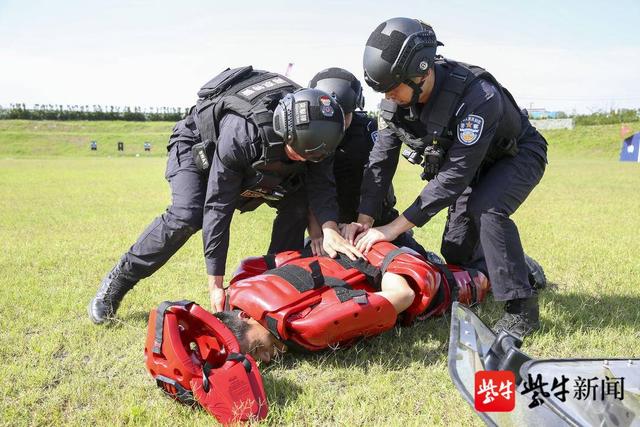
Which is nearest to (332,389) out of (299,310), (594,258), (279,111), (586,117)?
(299,310)

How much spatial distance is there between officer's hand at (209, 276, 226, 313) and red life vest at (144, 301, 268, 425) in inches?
24.4

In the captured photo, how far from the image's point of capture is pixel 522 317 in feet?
13.9

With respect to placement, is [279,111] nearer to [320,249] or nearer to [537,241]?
[320,249]

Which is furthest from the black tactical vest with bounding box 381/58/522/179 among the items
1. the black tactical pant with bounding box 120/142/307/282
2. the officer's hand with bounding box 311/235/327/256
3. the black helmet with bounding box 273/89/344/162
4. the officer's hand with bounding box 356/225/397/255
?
the black tactical pant with bounding box 120/142/307/282

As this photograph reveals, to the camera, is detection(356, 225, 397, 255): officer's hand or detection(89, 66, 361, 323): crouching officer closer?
detection(89, 66, 361, 323): crouching officer

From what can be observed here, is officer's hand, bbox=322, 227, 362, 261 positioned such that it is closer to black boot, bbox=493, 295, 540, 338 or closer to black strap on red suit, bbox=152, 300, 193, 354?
black boot, bbox=493, 295, 540, 338

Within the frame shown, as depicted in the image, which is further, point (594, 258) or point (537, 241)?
point (537, 241)

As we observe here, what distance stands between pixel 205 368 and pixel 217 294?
0.98m

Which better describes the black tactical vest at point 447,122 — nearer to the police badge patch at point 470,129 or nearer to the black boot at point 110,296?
the police badge patch at point 470,129

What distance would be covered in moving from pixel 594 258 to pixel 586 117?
52.3 metres

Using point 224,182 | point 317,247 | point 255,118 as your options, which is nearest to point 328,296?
point 317,247

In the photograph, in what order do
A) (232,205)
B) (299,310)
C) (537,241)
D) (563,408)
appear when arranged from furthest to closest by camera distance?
(537,241) < (232,205) < (299,310) < (563,408)

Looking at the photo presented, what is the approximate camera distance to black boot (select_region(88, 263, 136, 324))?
15.1ft

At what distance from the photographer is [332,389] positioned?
341 centimetres
